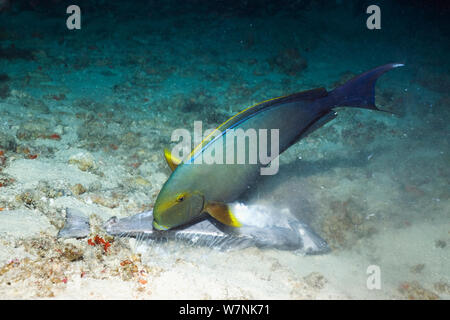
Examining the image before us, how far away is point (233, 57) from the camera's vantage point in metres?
11.8

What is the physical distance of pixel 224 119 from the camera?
6.94m

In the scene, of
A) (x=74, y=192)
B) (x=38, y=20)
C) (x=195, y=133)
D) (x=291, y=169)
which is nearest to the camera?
(x=74, y=192)

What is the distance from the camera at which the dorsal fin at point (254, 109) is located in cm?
218

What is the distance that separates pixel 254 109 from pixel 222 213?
3.02ft

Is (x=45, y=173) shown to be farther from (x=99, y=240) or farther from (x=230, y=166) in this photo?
(x=230, y=166)

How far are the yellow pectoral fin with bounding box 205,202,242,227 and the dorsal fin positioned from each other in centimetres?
49

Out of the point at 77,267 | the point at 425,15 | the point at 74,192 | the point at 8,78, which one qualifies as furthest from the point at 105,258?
→ the point at 425,15

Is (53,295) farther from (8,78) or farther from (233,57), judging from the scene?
(233,57)

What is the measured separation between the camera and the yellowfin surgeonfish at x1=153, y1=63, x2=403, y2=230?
2.18 meters

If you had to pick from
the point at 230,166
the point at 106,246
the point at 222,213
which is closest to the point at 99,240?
the point at 106,246

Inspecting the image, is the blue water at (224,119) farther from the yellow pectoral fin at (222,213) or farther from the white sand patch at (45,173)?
the yellow pectoral fin at (222,213)

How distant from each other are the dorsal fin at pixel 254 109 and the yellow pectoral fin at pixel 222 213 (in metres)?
0.49

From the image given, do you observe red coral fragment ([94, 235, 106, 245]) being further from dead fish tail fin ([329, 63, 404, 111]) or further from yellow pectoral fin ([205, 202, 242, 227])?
dead fish tail fin ([329, 63, 404, 111])
